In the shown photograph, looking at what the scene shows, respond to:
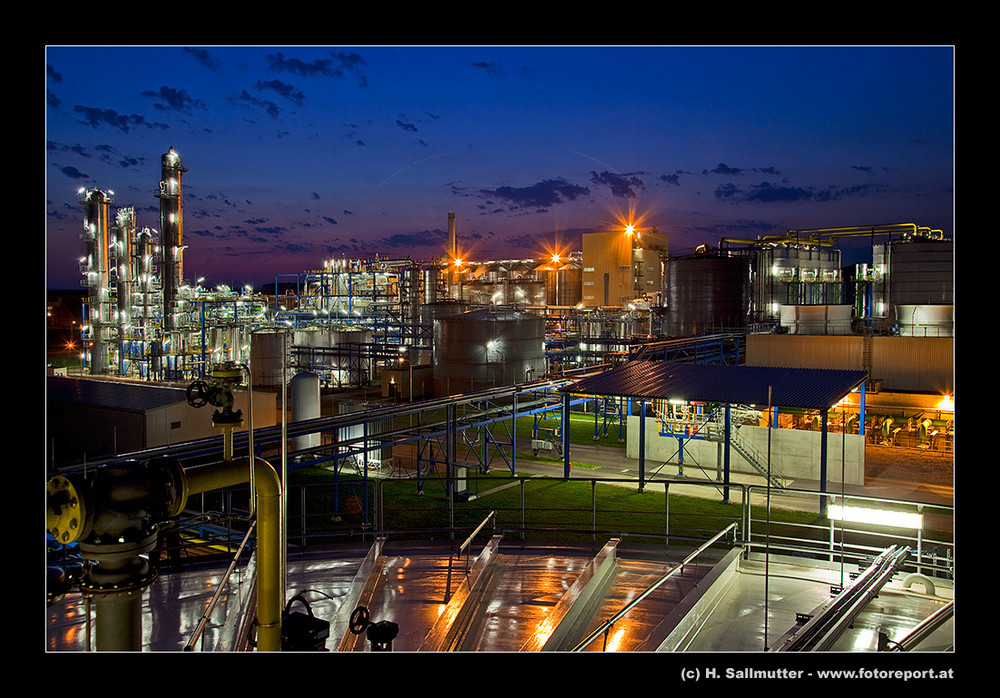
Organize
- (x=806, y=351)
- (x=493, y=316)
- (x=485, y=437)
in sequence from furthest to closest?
(x=806, y=351)
(x=493, y=316)
(x=485, y=437)

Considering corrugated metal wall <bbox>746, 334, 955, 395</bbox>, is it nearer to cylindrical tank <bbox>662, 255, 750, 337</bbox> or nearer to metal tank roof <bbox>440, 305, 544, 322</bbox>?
metal tank roof <bbox>440, 305, 544, 322</bbox>

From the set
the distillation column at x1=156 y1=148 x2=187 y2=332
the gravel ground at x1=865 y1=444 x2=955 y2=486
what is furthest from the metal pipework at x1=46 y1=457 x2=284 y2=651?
the distillation column at x1=156 y1=148 x2=187 y2=332

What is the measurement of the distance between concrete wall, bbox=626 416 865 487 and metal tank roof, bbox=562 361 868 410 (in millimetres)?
1700

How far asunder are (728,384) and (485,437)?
682cm

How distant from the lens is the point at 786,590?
343 inches

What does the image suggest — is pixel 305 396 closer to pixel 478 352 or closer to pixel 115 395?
pixel 115 395

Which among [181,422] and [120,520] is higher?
[120,520]

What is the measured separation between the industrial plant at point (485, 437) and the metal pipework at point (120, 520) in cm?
1

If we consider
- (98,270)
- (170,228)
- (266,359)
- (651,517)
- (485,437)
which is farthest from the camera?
(98,270)

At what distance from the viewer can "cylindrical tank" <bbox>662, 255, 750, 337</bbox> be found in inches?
1634

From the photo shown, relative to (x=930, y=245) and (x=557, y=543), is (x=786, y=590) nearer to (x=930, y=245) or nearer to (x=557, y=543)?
(x=557, y=543)

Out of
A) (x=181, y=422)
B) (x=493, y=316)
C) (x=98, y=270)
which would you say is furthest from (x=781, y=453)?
(x=98, y=270)

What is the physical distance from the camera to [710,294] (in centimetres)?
4166
